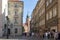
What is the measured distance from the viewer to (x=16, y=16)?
75.0 metres

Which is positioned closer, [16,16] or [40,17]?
[40,17]

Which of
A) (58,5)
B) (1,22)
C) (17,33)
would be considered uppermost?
(58,5)

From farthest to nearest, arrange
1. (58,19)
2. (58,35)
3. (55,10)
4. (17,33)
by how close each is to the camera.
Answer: (17,33) → (55,10) → (58,19) → (58,35)

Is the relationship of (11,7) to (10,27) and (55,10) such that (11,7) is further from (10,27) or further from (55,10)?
(55,10)

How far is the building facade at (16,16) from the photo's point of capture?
7438 cm

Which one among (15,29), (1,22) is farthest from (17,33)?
(1,22)

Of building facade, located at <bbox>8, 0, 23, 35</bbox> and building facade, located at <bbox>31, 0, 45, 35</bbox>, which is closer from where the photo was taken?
building facade, located at <bbox>31, 0, 45, 35</bbox>

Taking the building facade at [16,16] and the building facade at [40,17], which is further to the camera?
the building facade at [16,16]

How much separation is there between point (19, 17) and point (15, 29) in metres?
4.57

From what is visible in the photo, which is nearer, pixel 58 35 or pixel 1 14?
pixel 58 35

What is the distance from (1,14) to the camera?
56.9 m

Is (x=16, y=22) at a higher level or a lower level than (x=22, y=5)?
lower

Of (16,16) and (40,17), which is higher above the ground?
(16,16)

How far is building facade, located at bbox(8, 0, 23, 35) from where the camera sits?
74.4 meters
